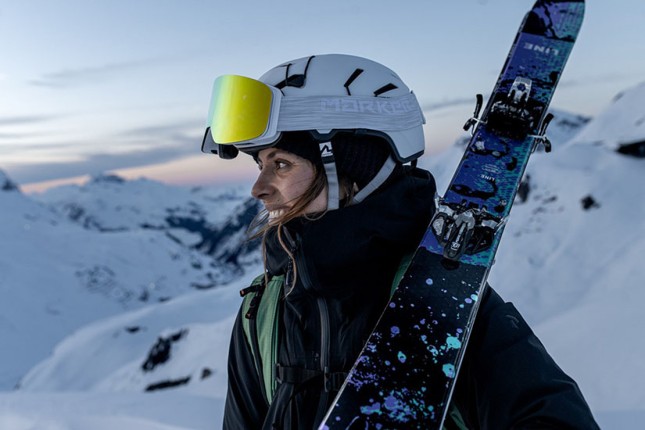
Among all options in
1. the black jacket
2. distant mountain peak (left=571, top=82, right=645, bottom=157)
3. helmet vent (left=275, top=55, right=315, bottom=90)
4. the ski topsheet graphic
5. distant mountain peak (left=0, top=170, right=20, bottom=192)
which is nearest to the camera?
the black jacket

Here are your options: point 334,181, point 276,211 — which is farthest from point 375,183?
point 276,211

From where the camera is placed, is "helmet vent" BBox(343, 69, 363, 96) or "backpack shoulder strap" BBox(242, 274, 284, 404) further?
"helmet vent" BBox(343, 69, 363, 96)

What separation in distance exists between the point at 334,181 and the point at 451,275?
718 mm

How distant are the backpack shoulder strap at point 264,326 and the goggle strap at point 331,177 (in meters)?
0.52

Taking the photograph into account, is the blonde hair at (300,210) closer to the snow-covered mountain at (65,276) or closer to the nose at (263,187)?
the nose at (263,187)

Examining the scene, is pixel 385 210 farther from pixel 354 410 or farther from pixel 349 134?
pixel 354 410

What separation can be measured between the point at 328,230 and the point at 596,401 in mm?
6792

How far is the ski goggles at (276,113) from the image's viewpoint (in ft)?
7.29

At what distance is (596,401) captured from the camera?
6.81 meters

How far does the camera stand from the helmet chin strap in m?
2.19

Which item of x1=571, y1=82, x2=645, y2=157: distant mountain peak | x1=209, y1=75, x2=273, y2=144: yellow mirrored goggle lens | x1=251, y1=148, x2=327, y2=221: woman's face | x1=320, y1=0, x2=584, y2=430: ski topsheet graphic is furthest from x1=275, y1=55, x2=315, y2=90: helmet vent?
x1=571, y1=82, x2=645, y2=157: distant mountain peak

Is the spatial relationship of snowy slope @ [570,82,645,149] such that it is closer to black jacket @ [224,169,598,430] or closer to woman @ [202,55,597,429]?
woman @ [202,55,597,429]

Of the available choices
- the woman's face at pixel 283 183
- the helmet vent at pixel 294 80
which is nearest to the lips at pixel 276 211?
the woman's face at pixel 283 183

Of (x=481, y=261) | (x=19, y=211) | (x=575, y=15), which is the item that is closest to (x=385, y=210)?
(x=481, y=261)
